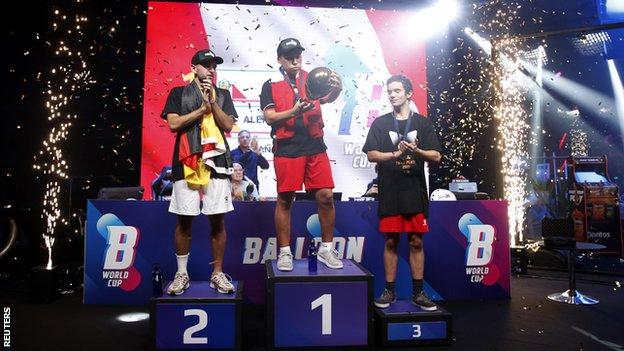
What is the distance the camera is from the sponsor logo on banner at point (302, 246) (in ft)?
13.1

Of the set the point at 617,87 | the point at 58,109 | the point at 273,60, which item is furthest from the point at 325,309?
the point at 617,87

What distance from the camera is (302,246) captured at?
404cm

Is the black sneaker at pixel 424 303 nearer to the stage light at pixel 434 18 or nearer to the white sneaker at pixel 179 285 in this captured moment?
the white sneaker at pixel 179 285

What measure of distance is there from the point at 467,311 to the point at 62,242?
522 cm

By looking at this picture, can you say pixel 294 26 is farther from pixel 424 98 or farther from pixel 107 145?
pixel 107 145

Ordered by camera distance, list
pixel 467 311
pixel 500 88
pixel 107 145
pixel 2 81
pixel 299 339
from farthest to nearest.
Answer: pixel 500 88 → pixel 107 145 → pixel 2 81 → pixel 467 311 → pixel 299 339

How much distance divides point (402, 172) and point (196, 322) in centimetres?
186

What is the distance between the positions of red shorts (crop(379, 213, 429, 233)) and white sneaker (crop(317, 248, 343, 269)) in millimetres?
447

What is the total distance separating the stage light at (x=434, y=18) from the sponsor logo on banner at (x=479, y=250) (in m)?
3.73

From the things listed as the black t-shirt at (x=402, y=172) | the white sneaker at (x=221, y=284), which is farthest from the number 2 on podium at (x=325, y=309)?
the black t-shirt at (x=402, y=172)

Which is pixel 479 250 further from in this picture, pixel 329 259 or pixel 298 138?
pixel 298 138

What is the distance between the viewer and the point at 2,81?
209 inches

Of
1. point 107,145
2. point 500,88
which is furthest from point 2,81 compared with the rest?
point 500,88

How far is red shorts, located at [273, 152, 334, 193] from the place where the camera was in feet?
10.1
